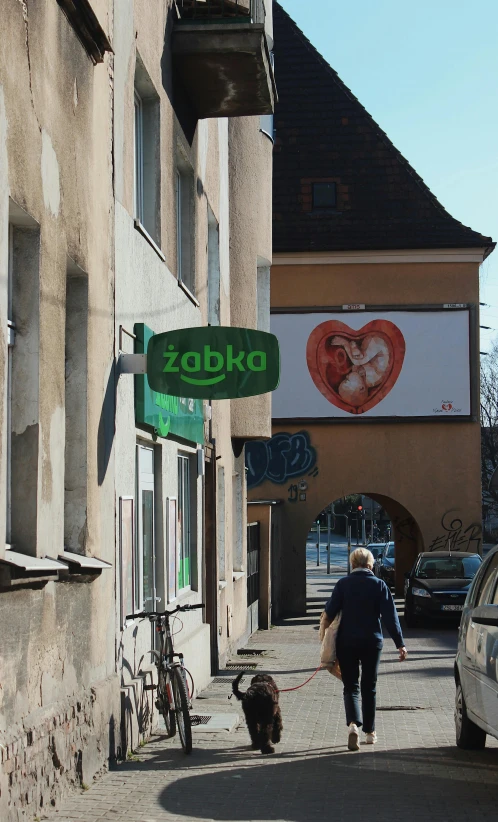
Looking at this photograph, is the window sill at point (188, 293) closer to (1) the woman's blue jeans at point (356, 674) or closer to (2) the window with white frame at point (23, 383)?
(1) the woman's blue jeans at point (356, 674)

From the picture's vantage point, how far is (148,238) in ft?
36.7

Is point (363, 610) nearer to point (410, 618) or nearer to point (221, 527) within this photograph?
point (221, 527)

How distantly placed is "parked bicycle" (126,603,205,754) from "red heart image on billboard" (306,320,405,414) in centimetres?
2015

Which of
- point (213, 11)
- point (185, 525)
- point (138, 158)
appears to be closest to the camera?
point (138, 158)

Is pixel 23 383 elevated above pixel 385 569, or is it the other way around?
pixel 23 383

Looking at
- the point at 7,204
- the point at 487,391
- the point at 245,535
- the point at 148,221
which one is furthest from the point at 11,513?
the point at 487,391

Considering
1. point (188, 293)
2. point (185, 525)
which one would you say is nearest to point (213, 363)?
point (188, 293)

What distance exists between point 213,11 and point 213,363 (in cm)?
590

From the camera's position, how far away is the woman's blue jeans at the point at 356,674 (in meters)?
10.0

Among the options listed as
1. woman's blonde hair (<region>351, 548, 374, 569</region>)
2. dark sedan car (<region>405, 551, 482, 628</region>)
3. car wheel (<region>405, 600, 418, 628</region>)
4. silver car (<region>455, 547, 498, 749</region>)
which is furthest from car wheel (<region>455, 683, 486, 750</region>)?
car wheel (<region>405, 600, 418, 628</region>)

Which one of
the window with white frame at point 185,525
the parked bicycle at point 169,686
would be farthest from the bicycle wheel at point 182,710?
the window with white frame at point 185,525

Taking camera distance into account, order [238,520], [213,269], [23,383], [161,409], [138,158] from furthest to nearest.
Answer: [238,520] < [213,269] < [138,158] < [161,409] < [23,383]

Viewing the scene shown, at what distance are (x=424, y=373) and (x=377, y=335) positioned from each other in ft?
4.96

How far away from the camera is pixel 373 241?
30.4 m
